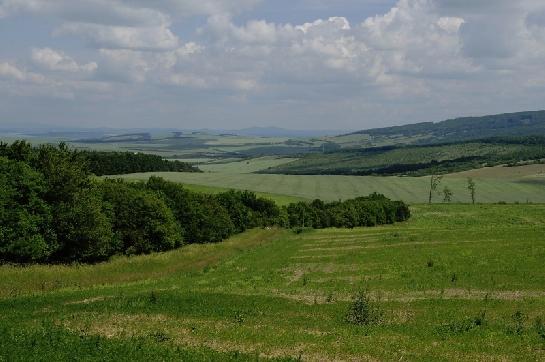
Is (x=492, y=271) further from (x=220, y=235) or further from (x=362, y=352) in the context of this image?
(x=220, y=235)

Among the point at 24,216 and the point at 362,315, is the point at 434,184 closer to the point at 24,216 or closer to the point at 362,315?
the point at 24,216

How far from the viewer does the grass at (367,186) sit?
520 ft

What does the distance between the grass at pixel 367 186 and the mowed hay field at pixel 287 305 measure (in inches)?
3701

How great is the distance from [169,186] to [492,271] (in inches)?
2019

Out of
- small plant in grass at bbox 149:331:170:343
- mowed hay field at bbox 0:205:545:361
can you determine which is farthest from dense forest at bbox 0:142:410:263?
small plant in grass at bbox 149:331:170:343

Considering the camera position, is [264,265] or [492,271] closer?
[492,271]

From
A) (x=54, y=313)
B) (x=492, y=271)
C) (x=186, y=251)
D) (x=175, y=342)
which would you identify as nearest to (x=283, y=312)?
(x=175, y=342)

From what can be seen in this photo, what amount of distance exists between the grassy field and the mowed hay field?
94.3 metres

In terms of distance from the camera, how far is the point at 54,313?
28.3 meters

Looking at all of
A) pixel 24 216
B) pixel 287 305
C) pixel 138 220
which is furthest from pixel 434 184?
pixel 287 305

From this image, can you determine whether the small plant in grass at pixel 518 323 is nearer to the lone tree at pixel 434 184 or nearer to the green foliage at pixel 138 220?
the green foliage at pixel 138 220

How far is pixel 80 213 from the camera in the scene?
181 feet

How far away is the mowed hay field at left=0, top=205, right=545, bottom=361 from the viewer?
814 inches

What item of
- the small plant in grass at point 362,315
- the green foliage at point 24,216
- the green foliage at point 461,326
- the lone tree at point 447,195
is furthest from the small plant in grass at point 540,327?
the lone tree at point 447,195
